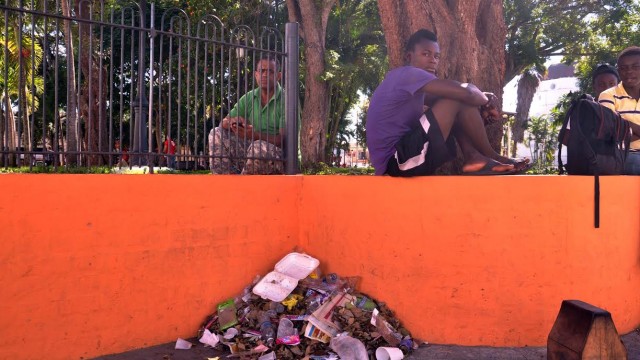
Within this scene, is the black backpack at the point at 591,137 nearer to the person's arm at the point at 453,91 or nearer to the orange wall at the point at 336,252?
the orange wall at the point at 336,252

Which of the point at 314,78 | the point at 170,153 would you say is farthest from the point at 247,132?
the point at 314,78

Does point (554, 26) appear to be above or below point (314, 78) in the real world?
above

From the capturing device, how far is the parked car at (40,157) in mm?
3254

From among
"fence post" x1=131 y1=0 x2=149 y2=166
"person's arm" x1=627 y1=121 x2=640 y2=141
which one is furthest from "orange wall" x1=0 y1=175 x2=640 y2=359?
"person's arm" x1=627 y1=121 x2=640 y2=141

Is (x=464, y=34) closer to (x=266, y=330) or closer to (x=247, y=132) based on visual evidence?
(x=247, y=132)

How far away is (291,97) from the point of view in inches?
180

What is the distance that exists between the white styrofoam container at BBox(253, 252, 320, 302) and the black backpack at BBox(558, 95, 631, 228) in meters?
2.07

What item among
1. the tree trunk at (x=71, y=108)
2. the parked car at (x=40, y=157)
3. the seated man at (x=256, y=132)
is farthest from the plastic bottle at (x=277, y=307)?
the parked car at (x=40, y=157)

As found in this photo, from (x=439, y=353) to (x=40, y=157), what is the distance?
2.81m

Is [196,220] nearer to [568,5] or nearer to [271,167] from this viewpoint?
[271,167]

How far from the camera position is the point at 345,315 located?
3.75m

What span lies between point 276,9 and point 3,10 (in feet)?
42.7

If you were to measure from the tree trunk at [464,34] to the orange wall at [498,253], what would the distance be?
1.58 meters

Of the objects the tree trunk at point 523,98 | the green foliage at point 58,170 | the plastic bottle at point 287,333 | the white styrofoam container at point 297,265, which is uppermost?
the tree trunk at point 523,98
